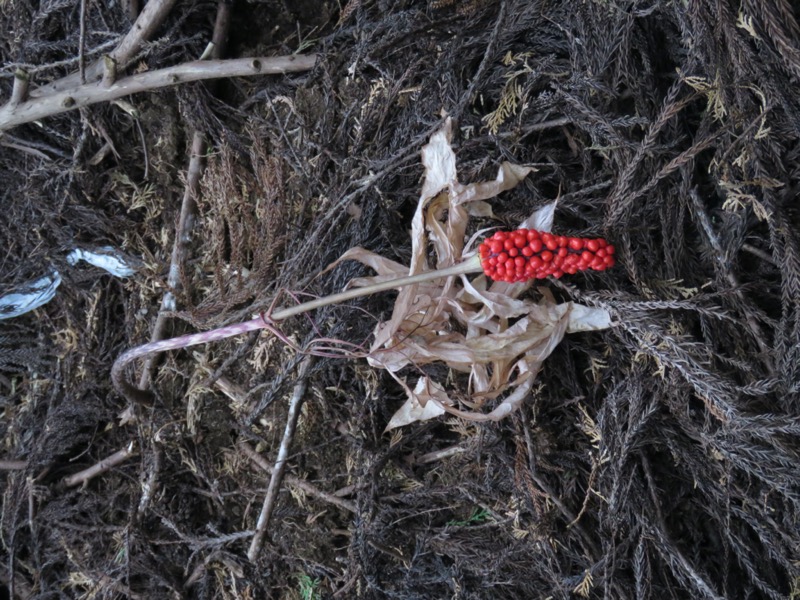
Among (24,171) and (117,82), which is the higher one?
(117,82)

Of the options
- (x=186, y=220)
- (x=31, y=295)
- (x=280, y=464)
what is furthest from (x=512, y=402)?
(x=31, y=295)

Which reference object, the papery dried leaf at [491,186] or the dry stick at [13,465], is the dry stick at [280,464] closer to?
the papery dried leaf at [491,186]

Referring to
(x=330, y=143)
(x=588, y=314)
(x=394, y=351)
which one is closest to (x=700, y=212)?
(x=588, y=314)

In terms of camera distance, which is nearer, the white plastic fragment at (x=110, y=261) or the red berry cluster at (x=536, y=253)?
the red berry cluster at (x=536, y=253)

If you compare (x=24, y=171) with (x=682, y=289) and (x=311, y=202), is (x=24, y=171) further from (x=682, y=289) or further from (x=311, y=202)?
(x=682, y=289)

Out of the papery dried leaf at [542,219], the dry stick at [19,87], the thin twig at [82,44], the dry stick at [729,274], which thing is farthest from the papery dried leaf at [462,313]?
the dry stick at [19,87]

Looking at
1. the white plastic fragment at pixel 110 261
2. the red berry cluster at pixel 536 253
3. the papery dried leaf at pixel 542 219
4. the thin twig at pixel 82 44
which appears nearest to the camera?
the red berry cluster at pixel 536 253
